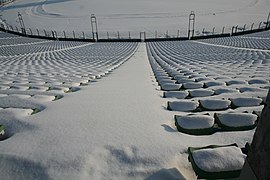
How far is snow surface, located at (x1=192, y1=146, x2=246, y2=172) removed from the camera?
1.16 metres

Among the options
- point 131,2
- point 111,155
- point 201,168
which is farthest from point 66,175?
point 131,2

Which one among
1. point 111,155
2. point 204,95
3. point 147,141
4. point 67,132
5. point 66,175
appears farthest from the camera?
point 204,95

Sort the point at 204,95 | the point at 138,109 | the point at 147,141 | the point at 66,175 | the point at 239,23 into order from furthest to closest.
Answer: the point at 239,23
the point at 204,95
the point at 138,109
the point at 147,141
the point at 66,175

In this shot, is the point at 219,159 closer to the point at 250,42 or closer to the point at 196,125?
the point at 196,125

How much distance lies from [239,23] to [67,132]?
44012 mm

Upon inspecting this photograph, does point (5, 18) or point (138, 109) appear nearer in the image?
point (138, 109)

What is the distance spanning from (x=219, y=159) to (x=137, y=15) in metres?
49.1

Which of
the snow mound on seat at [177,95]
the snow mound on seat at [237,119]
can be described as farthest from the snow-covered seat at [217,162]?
the snow mound on seat at [177,95]

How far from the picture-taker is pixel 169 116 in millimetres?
1997

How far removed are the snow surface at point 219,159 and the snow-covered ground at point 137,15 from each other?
3290cm

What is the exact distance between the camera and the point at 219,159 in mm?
1193

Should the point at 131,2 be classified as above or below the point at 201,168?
above

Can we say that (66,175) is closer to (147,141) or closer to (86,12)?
(147,141)

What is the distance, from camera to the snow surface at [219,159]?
3.81 feet
